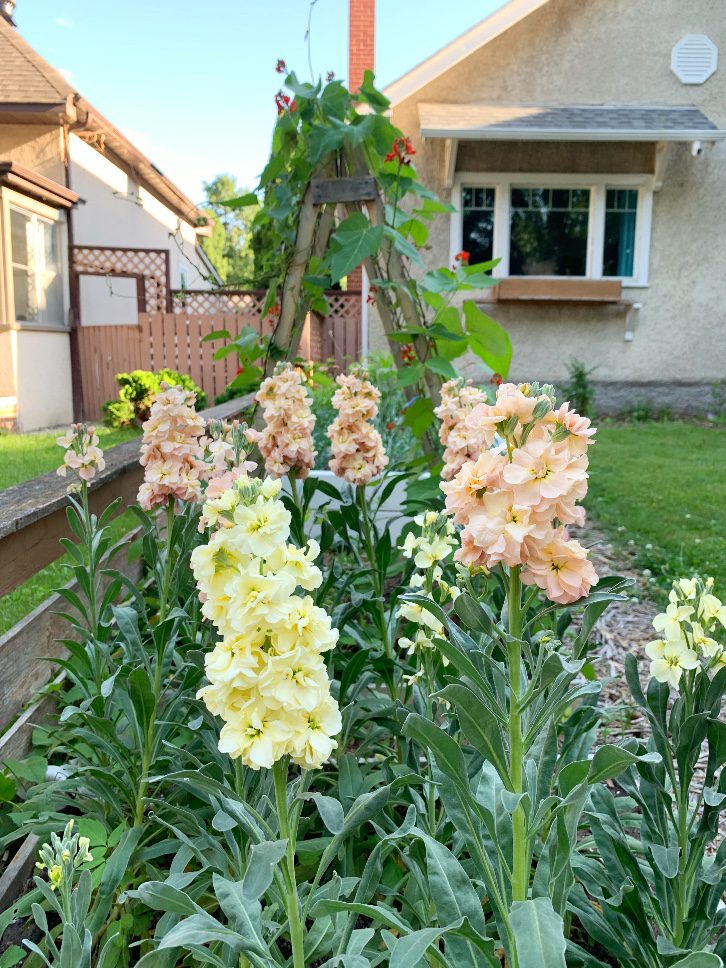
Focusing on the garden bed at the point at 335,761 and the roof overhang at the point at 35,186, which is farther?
the roof overhang at the point at 35,186

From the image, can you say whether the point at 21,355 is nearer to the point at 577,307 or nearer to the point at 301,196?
the point at 577,307

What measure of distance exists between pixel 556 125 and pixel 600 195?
127 centimetres

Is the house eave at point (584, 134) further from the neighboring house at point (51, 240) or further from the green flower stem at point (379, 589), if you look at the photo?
the green flower stem at point (379, 589)

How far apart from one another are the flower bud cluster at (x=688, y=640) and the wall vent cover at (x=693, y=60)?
1099cm

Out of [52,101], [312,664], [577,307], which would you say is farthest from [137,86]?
[312,664]

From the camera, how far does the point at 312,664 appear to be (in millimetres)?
818

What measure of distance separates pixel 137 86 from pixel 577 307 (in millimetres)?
33226

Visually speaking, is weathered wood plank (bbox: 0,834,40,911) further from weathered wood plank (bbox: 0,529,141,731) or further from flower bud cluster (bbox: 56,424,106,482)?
flower bud cluster (bbox: 56,424,106,482)

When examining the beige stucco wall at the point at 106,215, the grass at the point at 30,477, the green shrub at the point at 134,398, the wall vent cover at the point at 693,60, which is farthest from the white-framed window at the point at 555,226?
the grass at the point at 30,477

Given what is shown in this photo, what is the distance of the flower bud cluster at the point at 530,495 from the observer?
2.82 ft

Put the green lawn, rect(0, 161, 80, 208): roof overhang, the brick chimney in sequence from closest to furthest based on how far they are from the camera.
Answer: the green lawn < rect(0, 161, 80, 208): roof overhang < the brick chimney

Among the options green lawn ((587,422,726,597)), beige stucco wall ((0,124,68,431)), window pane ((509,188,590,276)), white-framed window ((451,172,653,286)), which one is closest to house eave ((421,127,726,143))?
white-framed window ((451,172,653,286))

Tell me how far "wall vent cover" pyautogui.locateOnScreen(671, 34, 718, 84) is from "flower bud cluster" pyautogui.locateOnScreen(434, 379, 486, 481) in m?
9.79

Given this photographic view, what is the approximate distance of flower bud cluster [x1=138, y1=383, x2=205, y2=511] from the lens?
5.81 feet
